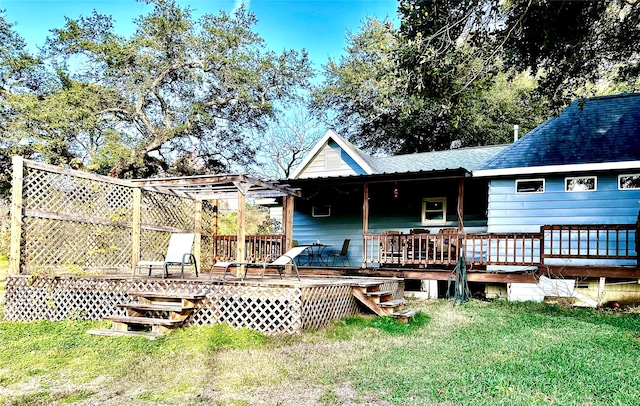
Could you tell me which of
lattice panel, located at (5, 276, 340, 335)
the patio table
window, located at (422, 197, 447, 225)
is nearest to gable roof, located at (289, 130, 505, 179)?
window, located at (422, 197, 447, 225)

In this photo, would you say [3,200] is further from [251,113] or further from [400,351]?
[400,351]

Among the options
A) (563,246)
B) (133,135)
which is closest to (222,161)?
(133,135)

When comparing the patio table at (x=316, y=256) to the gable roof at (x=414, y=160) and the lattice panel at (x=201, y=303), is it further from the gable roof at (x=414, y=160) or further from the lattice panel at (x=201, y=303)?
the lattice panel at (x=201, y=303)

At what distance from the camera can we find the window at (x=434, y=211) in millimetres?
13070

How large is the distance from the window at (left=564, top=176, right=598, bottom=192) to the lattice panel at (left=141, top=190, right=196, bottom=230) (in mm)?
8944

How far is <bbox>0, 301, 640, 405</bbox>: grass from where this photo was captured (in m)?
3.97

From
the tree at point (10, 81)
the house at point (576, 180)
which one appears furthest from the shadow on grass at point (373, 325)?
the tree at point (10, 81)

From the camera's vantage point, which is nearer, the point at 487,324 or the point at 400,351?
the point at 400,351

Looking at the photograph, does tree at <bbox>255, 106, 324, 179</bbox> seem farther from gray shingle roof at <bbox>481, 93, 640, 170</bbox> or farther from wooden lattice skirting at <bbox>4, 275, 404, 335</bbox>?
wooden lattice skirting at <bbox>4, 275, 404, 335</bbox>

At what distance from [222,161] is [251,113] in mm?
3096

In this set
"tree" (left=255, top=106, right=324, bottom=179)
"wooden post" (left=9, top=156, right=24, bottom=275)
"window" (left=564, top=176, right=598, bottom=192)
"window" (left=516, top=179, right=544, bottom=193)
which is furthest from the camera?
"tree" (left=255, top=106, right=324, bottom=179)

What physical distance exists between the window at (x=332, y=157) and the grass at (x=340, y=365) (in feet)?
27.4

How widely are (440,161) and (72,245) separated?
411 inches

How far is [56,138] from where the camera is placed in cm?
1766
